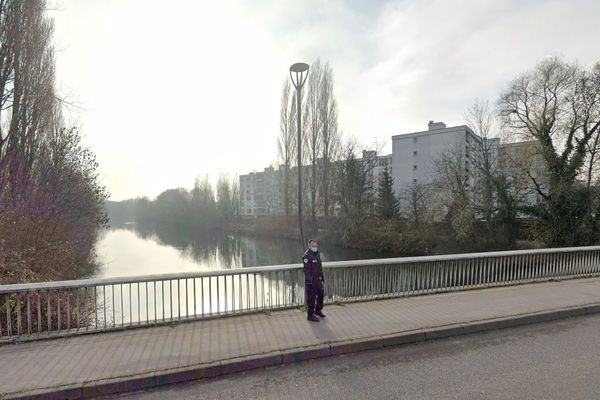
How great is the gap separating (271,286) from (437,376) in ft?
10.8

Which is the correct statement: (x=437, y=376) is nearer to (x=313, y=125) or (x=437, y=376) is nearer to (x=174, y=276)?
(x=174, y=276)

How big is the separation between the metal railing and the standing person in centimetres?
60

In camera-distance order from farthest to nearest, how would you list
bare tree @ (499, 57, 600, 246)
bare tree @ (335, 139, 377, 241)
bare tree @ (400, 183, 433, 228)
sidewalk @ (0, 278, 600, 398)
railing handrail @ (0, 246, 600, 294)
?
1. bare tree @ (335, 139, 377, 241)
2. bare tree @ (400, 183, 433, 228)
3. bare tree @ (499, 57, 600, 246)
4. railing handrail @ (0, 246, 600, 294)
5. sidewalk @ (0, 278, 600, 398)

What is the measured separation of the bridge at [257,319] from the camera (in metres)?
3.70

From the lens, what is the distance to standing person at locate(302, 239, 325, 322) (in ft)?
17.4

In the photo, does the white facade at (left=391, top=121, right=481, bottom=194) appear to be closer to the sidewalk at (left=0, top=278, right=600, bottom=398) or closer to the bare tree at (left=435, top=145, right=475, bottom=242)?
the bare tree at (left=435, top=145, right=475, bottom=242)

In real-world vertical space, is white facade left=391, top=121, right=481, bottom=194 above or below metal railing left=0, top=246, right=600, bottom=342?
above

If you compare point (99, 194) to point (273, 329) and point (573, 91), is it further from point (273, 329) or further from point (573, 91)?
point (573, 91)

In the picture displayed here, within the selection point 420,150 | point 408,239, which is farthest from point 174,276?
point 420,150

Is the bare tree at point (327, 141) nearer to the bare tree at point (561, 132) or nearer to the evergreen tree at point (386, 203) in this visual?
the evergreen tree at point (386, 203)

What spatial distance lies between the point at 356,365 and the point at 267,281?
266 centimetres

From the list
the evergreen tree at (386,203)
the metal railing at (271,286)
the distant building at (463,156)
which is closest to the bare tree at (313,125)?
the evergreen tree at (386,203)

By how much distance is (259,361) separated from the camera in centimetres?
393

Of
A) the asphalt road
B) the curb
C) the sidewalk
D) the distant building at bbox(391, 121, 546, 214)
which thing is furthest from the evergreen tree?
the asphalt road
